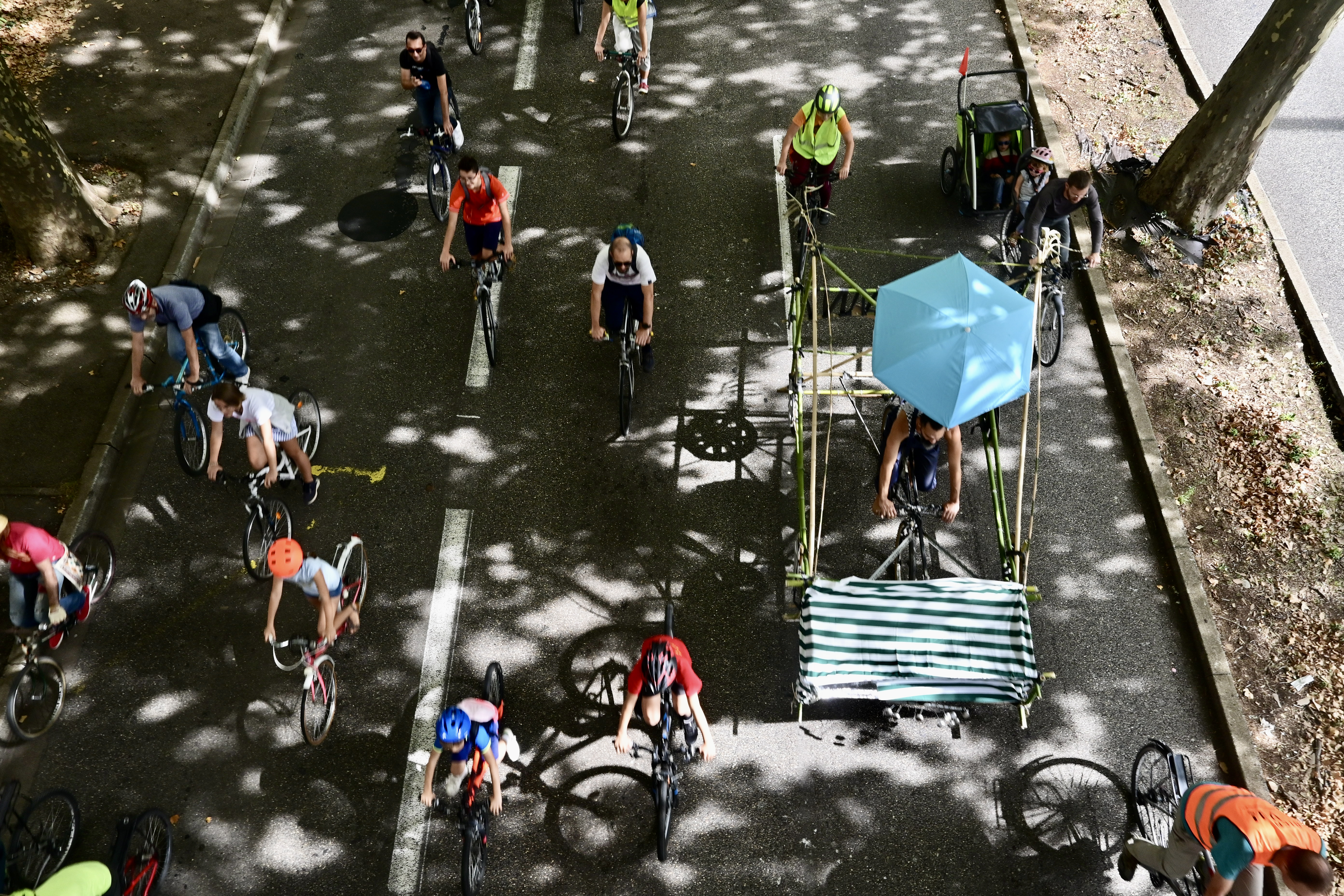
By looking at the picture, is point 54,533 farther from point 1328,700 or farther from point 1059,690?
point 1328,700

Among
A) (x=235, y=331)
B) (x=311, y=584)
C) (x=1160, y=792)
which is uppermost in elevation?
(x=235, y=331)

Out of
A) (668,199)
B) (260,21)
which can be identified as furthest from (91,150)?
(668,199)

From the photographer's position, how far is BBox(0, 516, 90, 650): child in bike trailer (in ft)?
23.0

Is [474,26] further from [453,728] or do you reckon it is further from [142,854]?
[142,854]

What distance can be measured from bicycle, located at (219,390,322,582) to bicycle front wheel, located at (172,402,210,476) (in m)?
0.30

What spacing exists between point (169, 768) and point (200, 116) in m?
8.52

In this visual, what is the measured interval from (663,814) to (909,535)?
302 cm

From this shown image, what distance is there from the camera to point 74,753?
283 inches

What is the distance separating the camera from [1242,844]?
18.5ft

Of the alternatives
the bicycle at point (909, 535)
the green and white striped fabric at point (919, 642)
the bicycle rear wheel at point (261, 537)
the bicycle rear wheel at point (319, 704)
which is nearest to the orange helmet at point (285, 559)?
the bicycle rear wheel at point (319, 704)

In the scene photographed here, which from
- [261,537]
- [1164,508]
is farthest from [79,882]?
[1164,508]

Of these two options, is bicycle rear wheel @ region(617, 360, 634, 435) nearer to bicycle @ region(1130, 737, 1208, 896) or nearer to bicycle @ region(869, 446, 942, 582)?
bicycle @ region(869, 446, 942, 582)

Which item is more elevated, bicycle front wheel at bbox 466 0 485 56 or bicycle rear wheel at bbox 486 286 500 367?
bicycle front wheel at bbox 466 0 485 56

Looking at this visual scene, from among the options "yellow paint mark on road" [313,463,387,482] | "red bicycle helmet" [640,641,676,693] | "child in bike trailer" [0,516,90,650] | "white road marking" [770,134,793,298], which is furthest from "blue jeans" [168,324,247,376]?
"white road marking" [770,134,793,298]
